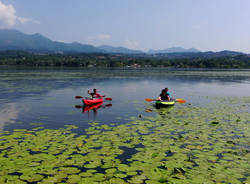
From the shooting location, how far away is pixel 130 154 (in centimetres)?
1030

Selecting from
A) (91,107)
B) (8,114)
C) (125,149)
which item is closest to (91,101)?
(91,107)

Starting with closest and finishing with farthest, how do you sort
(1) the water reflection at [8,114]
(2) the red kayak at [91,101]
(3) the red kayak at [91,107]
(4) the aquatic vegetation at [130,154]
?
(4) the aquatic vegetation at [130,154] → (1) the water reflection at [8,114] → (3) the red kayak at [91,107] → (2) the red kayak at [91,101]

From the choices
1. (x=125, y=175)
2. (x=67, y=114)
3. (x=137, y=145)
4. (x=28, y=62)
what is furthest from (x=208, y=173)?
(x=28, y=62)

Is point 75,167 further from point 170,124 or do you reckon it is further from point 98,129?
point 170,124

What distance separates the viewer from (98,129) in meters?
14.5

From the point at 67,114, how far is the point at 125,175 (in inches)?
503

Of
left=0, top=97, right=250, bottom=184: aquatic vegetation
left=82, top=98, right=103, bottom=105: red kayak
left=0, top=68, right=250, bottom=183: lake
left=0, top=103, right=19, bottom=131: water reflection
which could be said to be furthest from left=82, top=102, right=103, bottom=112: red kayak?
left=0, top=97, right=250, bottom=184: aquatic vegetation

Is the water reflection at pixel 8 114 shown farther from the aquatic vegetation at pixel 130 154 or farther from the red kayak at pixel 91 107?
the red kayak at pixel 91 107

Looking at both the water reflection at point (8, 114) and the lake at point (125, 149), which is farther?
the water reflection at point (8, 114)

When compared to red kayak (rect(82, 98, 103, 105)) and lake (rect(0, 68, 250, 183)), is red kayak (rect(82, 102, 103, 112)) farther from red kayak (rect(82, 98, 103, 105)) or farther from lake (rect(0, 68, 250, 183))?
lake (rect(0, 68, 250, 183))

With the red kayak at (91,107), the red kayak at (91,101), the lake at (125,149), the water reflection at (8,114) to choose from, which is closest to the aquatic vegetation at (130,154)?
the lake at (125,149)

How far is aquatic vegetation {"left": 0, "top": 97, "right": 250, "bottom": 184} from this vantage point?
796 centimetres

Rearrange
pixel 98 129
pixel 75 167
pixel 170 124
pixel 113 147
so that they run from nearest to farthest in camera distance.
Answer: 1. pixel 75 167
2. pixel 113 147
3. pixel 98 129
4. pixel 170 124

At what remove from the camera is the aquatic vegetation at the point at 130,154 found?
7963mm
